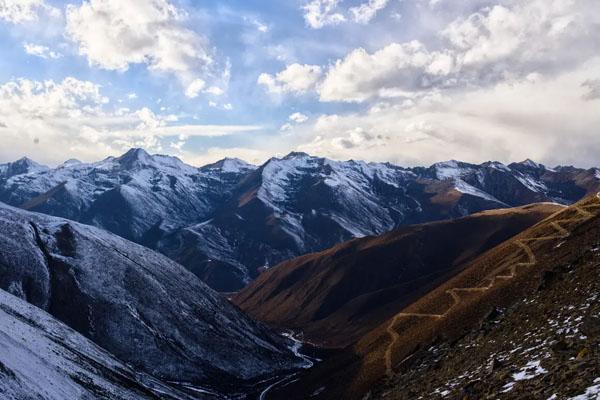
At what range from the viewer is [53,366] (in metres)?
52.1

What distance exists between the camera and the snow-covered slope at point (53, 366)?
40438 millimetres

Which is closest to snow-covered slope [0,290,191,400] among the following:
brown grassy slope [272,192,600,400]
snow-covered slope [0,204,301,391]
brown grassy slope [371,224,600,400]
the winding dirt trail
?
snow-covered slope [0,204,301,391]

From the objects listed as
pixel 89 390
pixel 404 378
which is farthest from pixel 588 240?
pixel 89 390

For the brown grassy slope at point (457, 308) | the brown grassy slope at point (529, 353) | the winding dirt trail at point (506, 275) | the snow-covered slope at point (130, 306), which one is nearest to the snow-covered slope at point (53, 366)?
the snow-covered slope at point (130, 306)

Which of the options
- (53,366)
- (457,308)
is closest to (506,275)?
(457,308)

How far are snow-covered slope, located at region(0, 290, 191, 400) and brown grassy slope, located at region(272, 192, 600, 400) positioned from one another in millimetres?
25703

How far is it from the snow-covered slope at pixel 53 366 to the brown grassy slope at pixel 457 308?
25703 mm

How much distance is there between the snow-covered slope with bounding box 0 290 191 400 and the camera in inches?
1592

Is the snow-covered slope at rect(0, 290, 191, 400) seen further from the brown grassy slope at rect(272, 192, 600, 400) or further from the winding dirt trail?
the winding dirt trail

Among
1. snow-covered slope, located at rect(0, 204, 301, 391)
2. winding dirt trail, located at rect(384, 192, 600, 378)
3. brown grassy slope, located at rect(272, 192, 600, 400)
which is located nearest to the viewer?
brown grassy slope, located at rect(272, 192, 600, 400)

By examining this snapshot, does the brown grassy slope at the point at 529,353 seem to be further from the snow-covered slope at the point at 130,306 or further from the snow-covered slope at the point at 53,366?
the snow-covered slope at the point at 130,306

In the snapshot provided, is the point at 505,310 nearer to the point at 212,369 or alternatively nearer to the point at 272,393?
the point at 272,393

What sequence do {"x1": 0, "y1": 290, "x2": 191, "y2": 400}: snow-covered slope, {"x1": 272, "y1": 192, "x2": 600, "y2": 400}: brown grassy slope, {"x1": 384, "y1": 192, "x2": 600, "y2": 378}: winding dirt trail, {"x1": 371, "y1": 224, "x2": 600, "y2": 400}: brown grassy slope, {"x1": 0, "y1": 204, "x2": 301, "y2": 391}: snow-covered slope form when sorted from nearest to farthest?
{"x1": 371, "y1": 224, "x2": 600, "y2": 400}: brown grassy slope < {"x1": 0, "y1": 290, "x2": 191, "y2": 400}: snow-covered slope < {"x1": 272, "y1": 192, "x2": 600, "y2": 400}: brown grassy slope < {"x1": 384, "y1": 192, "x2": 600, "y2": 378}: winding dirt trail < {"x1": 0, "y1": 204, "x2": 301, "y2": 391}: snow-covered slope

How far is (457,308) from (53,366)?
166 ft
